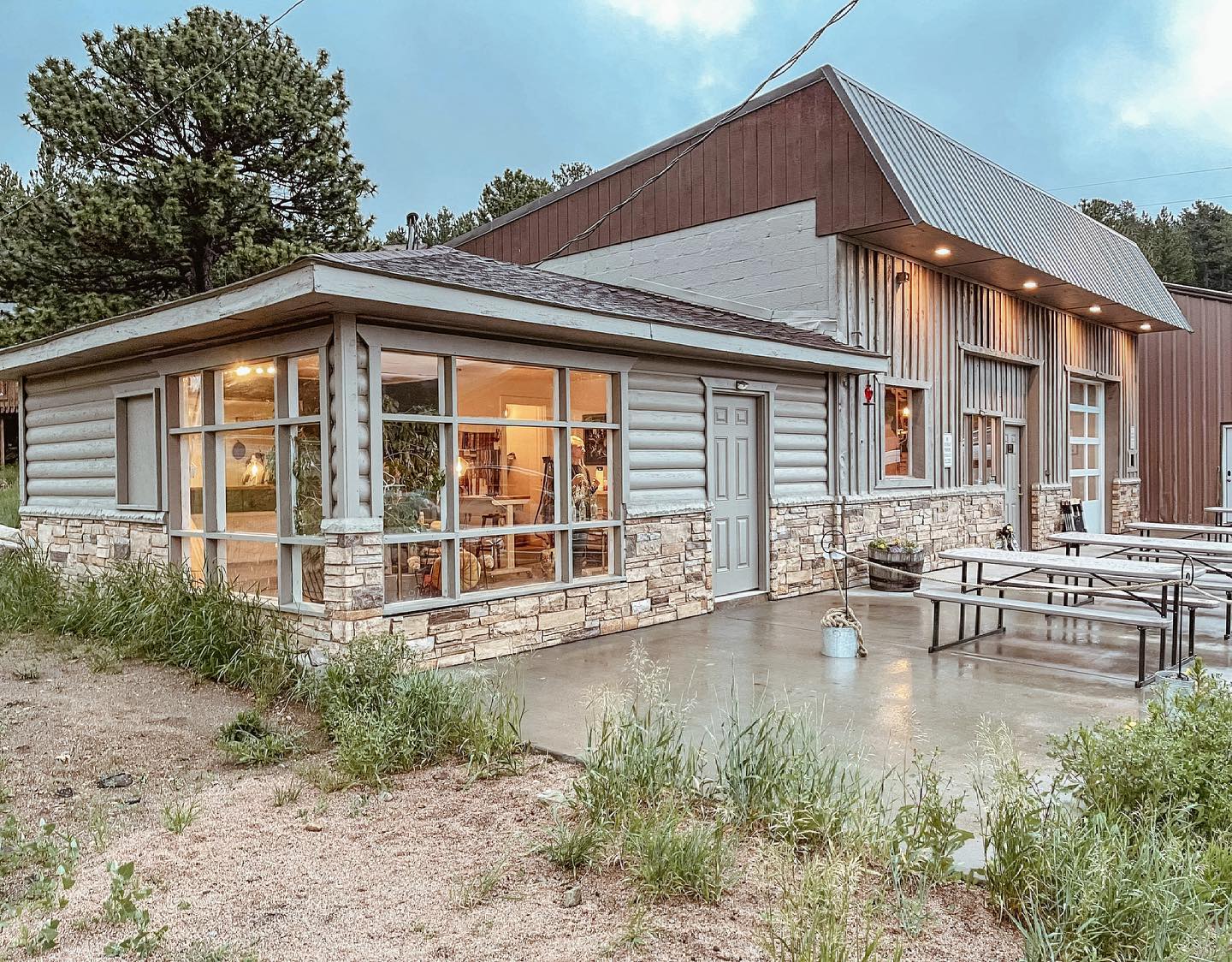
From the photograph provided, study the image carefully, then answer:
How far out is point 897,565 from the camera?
10.3 meters

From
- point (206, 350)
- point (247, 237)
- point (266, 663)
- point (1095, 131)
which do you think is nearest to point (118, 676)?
point (266, 663)

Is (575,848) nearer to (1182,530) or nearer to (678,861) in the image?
(678,861)

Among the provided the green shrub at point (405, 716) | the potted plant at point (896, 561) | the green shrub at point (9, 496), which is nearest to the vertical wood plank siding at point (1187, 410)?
the potted plant at point (896, 561)

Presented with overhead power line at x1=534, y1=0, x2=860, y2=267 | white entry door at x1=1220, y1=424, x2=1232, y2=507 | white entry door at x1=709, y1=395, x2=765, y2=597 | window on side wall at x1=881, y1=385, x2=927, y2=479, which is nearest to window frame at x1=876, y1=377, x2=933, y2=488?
window on side wall at x1=881, y1=385, x2=927, y2=479

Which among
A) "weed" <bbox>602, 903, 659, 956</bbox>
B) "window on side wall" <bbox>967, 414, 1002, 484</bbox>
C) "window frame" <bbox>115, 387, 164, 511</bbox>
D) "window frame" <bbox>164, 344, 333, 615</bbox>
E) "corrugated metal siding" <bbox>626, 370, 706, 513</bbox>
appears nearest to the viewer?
"weed" <bbox>602, 903, 659, 956</bbox>

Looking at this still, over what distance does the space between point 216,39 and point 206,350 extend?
1300 cm

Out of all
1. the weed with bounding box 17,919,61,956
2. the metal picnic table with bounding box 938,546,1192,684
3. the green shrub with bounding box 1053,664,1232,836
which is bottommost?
the weed with bounding box 17,919,61,956

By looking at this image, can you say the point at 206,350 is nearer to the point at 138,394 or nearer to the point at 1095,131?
the point at 138,394

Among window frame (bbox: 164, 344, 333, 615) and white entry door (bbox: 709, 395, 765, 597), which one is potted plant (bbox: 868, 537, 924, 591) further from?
window frame (bbox: 164, 344, 333, 615)

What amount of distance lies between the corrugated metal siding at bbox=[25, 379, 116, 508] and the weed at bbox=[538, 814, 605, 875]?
24.4 feet

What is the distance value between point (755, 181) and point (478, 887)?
395 inches

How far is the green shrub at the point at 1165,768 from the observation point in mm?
3236

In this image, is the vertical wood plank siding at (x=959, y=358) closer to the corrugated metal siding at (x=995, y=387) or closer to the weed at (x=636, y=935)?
the corrugated metal siding at (x=995, y=387)

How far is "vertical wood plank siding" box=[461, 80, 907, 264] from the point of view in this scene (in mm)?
10227
